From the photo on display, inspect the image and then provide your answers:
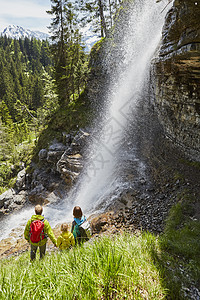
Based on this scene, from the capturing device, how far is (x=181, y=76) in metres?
8.30

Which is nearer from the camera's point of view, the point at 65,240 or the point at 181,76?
the point at 65,240

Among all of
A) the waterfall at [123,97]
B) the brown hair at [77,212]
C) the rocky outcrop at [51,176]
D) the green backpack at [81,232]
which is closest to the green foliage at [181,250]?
the green backpack at [81,232]

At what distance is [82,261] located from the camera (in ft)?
10.8

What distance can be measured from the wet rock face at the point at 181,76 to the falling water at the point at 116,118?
343 centimetres

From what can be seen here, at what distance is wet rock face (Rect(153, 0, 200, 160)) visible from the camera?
6156mm

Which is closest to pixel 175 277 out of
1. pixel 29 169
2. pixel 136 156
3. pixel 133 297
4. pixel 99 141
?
pixel 133 297

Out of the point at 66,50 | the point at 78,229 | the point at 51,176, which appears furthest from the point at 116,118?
the point at 78,229

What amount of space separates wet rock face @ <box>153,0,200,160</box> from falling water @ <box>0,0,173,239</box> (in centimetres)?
343

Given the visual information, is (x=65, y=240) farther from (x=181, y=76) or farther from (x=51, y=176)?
(x=51, y=176)

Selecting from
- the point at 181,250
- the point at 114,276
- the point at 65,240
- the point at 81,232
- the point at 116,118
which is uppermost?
the point at 116,118

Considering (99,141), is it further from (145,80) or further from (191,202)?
(191,202)

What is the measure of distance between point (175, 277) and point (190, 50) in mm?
6924

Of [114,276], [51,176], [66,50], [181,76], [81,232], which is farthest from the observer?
[66,50]

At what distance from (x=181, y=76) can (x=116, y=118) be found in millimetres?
9330
